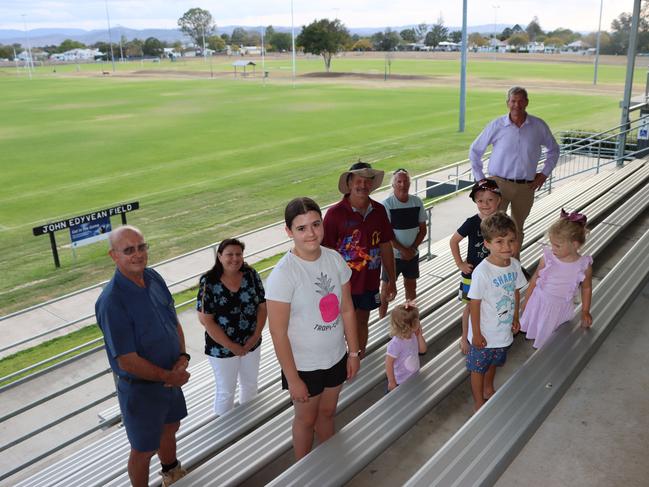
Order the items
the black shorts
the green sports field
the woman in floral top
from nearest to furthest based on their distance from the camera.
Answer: the black shorts
the woman in floral top
the green sports field

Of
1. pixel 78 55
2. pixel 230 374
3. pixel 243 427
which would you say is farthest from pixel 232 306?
pixel 78 55

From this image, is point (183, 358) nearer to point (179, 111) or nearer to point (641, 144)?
point (641, 144)

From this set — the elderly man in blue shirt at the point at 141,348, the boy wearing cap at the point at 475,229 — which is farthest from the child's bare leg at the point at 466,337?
the elderly man in blue shirt at the point at 141,348

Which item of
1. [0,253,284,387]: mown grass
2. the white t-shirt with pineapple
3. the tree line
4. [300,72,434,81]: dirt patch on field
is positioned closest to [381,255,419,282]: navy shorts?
the white t-shirt with pineapple

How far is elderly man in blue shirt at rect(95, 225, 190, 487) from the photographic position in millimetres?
2676

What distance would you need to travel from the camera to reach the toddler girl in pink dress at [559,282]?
11.2 feet

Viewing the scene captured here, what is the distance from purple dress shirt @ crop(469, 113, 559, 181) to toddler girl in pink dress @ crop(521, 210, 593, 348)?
1355 mm

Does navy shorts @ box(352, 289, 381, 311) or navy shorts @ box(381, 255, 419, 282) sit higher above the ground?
navy shorts @ box(352, 289, 381, 311)

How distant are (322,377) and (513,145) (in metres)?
3.05

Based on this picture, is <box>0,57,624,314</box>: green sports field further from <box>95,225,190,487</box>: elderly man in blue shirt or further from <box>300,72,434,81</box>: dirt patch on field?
<box>300,72,434,81</box>: dirt patch on field

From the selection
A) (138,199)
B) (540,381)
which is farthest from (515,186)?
(138,199)

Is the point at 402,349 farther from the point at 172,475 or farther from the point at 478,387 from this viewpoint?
the point at 172,475

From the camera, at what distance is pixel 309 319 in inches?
100

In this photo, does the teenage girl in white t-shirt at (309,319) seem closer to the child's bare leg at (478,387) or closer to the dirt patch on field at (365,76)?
the child's bare leg at (478,387)
